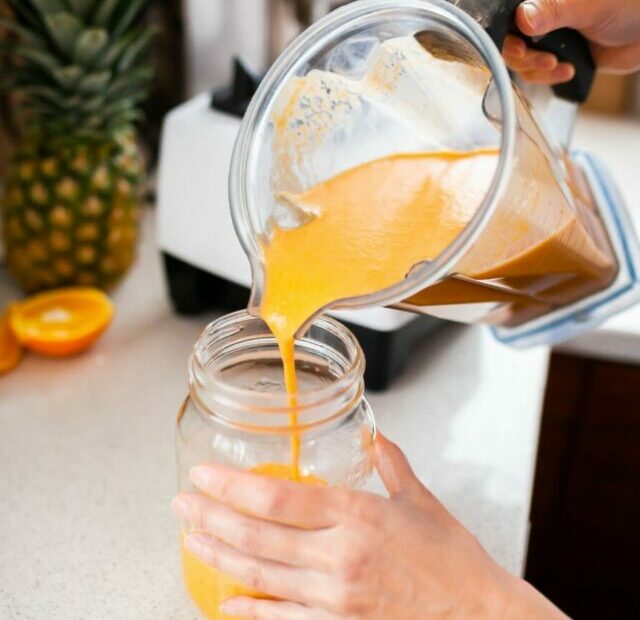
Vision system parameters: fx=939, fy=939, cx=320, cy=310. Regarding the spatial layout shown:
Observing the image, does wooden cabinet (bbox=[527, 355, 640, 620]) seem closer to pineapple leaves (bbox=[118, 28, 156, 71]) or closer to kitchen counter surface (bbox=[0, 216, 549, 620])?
kitchen counter surface (bbox=[0, 216, 549, 620])

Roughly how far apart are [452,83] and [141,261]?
2.24 feet

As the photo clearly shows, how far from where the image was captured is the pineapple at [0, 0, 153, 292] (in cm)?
115

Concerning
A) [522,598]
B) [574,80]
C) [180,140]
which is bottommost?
[522,598]

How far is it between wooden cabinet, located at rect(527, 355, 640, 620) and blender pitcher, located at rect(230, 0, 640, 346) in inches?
21.0

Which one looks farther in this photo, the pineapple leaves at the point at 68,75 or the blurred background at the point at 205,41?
the blurred background at the point at 205,41

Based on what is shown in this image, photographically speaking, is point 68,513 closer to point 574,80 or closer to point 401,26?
point 401,26

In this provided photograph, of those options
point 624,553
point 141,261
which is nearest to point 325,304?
point 141,261

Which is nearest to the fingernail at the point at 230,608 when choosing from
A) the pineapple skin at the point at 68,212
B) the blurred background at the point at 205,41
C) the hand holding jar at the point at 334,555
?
the hand holding jar at the point at 334,555

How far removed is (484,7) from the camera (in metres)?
0.72

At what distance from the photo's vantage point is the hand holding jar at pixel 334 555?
0.62 m

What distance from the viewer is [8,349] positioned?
1094 millimetres

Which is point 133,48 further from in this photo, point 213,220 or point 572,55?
point 572,55

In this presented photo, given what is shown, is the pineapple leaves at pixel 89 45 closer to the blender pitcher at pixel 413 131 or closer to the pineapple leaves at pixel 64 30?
the pineapple leaves at pixel 64 30

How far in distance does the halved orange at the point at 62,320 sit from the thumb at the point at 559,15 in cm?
60
